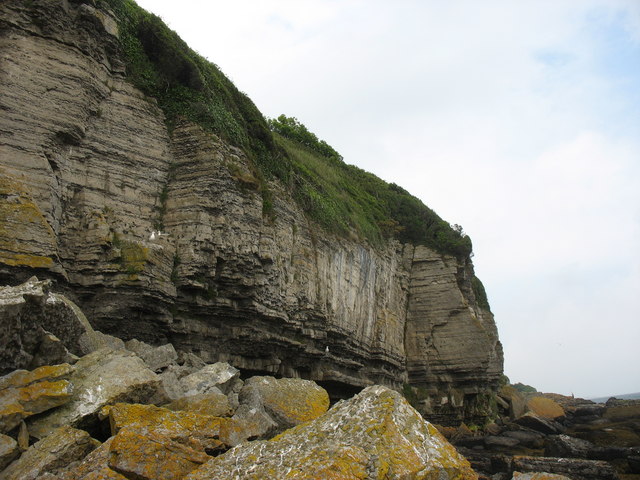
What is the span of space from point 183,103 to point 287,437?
15.9 meters

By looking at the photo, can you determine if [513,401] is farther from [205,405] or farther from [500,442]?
[205,405]

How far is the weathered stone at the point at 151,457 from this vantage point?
20.8 ft

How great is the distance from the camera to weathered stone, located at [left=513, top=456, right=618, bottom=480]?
19719 millimetres

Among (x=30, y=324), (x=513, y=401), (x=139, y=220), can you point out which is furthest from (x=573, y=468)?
(x=513, y=401)

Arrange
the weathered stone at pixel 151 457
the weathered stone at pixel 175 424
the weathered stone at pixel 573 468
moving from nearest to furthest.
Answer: the weathered stone at pixel 151 457 < the weathered stone at pixel 175 424 < the weathered stone at pixel 573 468

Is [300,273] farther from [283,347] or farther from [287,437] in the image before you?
[287,437]

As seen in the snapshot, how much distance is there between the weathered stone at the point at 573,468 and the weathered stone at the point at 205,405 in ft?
52.3

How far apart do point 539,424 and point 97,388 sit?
32858 mm

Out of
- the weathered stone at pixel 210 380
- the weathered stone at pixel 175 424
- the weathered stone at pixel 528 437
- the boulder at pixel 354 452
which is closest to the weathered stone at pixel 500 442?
the weathered stone at pixel 528 437

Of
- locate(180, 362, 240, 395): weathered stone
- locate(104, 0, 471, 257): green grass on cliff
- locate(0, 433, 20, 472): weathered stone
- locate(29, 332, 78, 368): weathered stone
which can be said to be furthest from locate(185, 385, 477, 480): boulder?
locate(104, 0, 471, 257): green grass on cliff

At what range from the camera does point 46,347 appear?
903cm

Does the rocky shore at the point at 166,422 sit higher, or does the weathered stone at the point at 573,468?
the rocky shore at the point at 166,422

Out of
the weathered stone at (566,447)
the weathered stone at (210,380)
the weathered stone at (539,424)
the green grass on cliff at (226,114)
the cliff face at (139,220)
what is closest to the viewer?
the weathered stone at (210,380)

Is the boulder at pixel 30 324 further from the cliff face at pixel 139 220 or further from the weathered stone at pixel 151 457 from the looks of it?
the cliff face at pixel 139 220
